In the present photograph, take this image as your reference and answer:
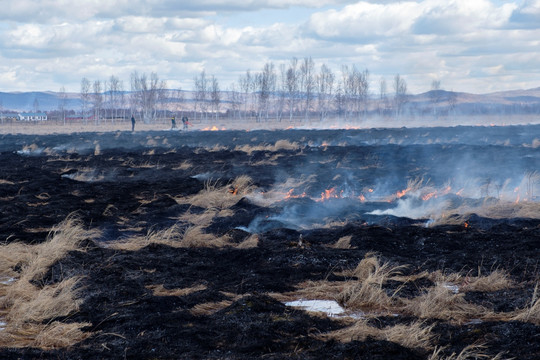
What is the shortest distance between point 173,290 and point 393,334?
3.50 metres

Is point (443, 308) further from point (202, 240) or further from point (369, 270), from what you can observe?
point (202, 240)

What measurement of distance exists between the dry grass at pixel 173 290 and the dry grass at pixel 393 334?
2557mm

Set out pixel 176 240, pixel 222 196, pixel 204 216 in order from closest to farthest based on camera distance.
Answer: pixel 176 240 < pixel 204 216 < pixel 222 196

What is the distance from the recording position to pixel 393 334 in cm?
574

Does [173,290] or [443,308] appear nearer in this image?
[443,308]

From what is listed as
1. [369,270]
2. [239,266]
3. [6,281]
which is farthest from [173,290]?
[369,270]

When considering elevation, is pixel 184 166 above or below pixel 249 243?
above

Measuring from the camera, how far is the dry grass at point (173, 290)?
8.02 meters

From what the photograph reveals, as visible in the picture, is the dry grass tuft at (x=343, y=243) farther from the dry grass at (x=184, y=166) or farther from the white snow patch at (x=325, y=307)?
the dry grass at (x=184, y=166)

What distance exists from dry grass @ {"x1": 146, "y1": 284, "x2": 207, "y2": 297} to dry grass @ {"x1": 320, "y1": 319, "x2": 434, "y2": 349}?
2.56 meters

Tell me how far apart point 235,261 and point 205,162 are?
18632mm

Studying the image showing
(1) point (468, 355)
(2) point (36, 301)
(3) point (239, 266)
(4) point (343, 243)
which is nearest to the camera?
(1) point (468, 355)

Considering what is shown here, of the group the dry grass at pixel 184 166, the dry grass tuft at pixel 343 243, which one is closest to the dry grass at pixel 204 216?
A: the dry grass tuft at pixel 343 243

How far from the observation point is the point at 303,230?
1298cm
